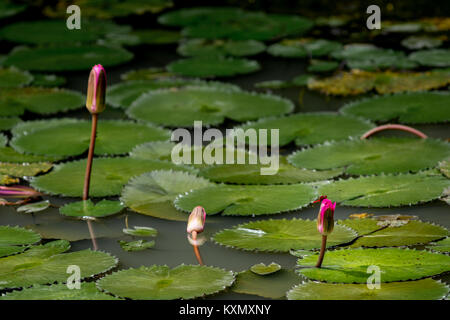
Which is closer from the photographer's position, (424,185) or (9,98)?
(424,185)

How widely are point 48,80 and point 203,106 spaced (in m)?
1.00

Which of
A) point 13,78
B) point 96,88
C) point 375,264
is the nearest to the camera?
point 375,264

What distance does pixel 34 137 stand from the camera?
3.24 metres

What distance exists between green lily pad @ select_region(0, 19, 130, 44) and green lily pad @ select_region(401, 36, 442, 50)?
1819 mm

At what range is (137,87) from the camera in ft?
12.9

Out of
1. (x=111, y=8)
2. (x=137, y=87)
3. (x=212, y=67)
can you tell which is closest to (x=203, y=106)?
(x=137, y=87)

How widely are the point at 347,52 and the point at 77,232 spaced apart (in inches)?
98.6

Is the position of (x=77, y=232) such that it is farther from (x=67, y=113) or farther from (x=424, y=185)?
(x=67, y=113)

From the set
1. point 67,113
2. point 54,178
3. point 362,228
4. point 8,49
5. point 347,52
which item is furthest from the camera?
point 8,49

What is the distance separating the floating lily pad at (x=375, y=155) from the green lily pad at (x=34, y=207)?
89 centimetres

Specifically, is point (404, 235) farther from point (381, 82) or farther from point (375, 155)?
point (381, 82)
